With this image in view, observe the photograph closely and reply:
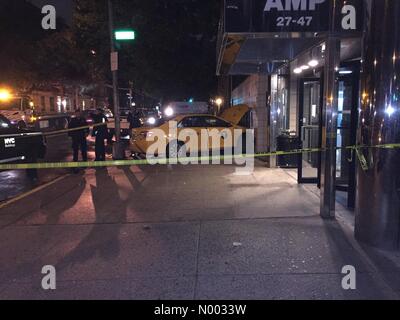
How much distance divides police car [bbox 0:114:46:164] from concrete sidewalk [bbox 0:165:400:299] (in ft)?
6.38

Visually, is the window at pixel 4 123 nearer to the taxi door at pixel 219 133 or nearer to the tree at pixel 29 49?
the taxi door at pixel 219 133

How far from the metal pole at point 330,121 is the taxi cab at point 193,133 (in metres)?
6.97

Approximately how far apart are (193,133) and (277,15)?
22.6ft

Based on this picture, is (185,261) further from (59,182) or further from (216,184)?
(59,182)

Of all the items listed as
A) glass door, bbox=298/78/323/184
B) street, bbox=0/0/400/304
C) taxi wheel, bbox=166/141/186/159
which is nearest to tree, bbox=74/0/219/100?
street, bbox=0/0/400/304

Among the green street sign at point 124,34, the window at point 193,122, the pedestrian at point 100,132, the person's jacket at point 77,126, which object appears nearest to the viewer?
the person's jacket at point 77,126

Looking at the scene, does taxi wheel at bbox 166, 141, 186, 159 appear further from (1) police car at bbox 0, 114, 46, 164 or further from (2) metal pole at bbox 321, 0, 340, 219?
(2) metal pole at bbox 321, 0, 340, 219

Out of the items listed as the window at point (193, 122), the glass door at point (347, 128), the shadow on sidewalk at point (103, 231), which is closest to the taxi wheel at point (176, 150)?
the window at point (193, 122)

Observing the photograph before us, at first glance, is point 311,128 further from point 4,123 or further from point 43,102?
point 43,102

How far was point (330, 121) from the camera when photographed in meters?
6.45

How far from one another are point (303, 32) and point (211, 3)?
53.0ft

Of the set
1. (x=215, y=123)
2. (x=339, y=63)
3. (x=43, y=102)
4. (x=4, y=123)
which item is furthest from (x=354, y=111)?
(x=43, y=102)

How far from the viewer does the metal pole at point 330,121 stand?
638 centimetres

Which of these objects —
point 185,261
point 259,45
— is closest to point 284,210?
point 185,261
